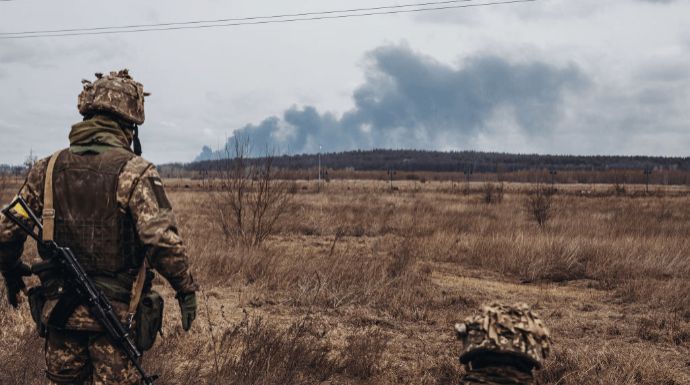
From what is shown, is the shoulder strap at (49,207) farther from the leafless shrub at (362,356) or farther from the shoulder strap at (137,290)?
the leafless shrub at (362,356)

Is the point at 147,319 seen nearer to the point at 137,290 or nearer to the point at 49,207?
the point at 137,290

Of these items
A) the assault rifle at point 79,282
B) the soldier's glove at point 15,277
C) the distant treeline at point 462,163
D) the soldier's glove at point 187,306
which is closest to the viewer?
the assault rifle at point 79,282

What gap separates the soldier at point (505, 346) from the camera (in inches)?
110

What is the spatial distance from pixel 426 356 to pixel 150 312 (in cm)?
285

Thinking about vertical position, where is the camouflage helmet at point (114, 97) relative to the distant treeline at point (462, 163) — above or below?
below

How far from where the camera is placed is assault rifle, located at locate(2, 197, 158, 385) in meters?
2.65

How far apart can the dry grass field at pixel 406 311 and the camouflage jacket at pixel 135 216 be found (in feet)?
4.62

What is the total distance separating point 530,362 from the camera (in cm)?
284

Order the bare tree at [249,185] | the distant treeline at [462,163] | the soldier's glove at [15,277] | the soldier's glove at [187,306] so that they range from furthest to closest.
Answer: the distant treeline at [462,163] < the bare tree at [249,185] < the soldier's glove at [15,277] < the soldier's glove at [187,306]

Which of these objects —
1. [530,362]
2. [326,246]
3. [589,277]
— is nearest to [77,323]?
[530,362]

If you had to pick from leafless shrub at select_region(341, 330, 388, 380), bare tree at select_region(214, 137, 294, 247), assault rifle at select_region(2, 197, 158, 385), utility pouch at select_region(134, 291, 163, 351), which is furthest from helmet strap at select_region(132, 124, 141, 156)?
bare tree at select_region(214, 137, 294, 247)

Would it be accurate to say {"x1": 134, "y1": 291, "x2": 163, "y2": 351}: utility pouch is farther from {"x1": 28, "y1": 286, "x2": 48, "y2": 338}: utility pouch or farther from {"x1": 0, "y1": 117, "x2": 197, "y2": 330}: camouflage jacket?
{"x1": 28, "y1": 286, "x2": 48, "y2": 338}: utility pouch

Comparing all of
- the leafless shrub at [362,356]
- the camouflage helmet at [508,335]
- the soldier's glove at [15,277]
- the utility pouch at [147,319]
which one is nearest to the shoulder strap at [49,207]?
the soldier's glove at [15,277]

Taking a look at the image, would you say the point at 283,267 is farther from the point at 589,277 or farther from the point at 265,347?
the point at 589,277
